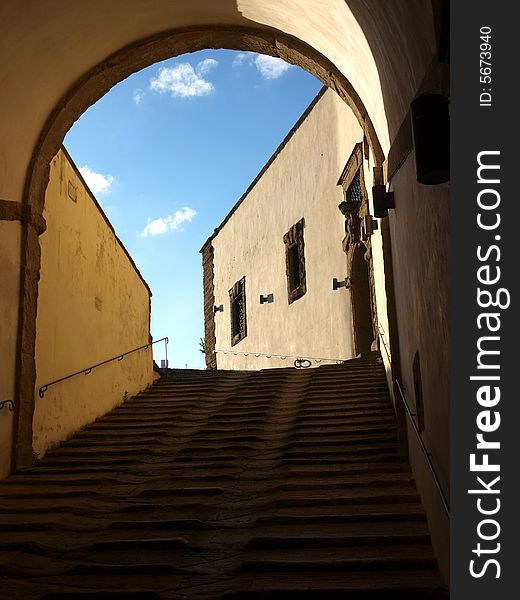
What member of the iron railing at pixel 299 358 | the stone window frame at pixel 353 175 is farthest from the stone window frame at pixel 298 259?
the stone window frame at pixel 353 175

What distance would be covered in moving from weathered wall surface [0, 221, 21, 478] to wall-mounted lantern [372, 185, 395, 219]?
2.90 m

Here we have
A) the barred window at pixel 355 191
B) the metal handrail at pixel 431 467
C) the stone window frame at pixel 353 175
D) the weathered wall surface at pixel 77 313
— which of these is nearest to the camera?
the metal handrail at pixel 431 467

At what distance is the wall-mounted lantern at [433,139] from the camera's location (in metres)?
2.26

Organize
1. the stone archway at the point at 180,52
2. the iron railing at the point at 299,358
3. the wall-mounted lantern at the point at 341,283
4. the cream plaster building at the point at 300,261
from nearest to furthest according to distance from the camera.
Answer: the stone archway at the point at 180,52, the cream plaster building at the point at 300,261, the wall-mounted lantern at the point at 341,283, the iron railing at the point at 299,358

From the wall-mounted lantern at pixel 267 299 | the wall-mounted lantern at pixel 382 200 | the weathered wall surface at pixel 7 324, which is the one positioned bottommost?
the weathered wall surface at pixel 7 324

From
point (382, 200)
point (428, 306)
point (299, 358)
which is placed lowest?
point (428, 306)

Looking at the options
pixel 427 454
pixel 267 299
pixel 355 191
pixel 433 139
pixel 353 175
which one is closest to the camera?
pixel 433 139

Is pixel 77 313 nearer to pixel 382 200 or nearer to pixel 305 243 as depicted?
pixel 382 200

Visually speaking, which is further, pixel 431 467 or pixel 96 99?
pixel 96 99

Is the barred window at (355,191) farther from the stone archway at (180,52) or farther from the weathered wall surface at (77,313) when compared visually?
the stone archway at (180,52)

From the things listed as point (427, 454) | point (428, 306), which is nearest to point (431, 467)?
point (427, 454)

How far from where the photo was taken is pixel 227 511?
163 inches

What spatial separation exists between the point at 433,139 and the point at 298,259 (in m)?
12.3

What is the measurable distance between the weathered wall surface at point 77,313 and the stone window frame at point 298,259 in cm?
580
